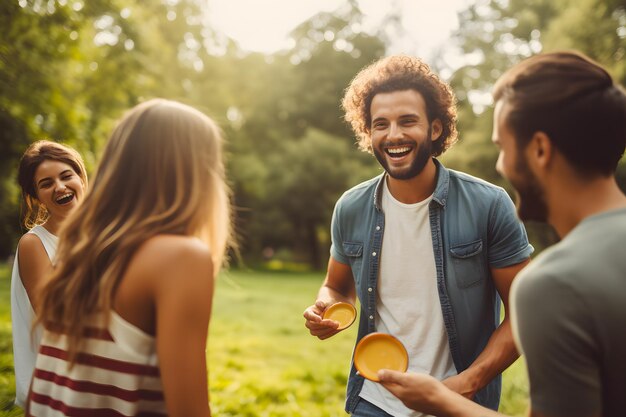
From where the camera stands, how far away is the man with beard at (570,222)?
1.54 metres

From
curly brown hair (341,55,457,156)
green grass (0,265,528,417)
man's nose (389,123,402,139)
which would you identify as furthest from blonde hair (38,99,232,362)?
curly brown hair (341,55,457,156)

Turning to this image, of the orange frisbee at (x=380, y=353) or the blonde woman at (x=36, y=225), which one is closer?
the orange frisbee at (x=380, y=353)

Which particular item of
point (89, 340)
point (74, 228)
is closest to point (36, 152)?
point (74, 228)

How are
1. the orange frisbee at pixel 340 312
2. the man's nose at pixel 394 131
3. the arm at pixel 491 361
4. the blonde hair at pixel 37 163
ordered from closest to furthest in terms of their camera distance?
1. the arm at pixel 491 361
2. the orange frisbee at pixel 340 312
3. the man's nose at pixel 394 131
4. the blonde hair at pixel 37 163

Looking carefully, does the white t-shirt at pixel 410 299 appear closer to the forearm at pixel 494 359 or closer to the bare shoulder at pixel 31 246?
the forearm at pixel 494 359

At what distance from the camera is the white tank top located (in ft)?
11.3

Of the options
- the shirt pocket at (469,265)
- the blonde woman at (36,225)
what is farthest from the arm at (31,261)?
the shirt pocket at (469,265)

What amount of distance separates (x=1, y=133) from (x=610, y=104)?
1007 centimetres

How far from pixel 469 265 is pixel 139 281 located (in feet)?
6.30

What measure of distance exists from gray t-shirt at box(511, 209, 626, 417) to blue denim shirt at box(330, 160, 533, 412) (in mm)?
1456

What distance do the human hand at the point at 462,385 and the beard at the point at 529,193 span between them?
4.19 ft

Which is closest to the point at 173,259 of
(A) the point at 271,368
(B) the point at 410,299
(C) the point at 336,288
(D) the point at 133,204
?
(D) the point at 133,204

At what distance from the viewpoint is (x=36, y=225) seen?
3.87 m

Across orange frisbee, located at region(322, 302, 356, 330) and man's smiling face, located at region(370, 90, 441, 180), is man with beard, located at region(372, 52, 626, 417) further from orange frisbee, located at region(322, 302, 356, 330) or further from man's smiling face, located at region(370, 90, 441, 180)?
man's smiling face, located at region(370, 90, 441, 180)
